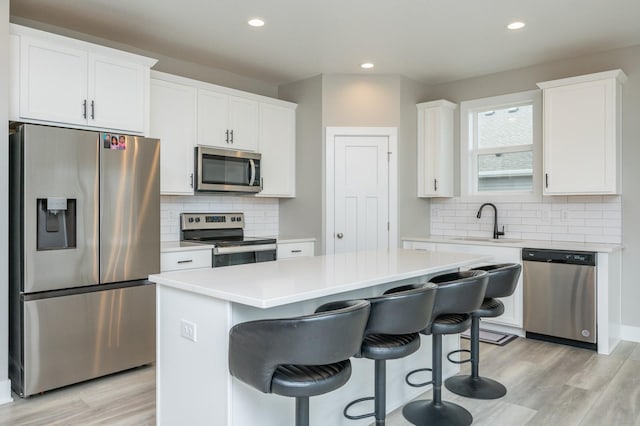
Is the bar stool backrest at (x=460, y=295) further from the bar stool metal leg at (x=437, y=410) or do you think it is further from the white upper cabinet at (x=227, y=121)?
the white upper cabinet at (x=227, y=121)

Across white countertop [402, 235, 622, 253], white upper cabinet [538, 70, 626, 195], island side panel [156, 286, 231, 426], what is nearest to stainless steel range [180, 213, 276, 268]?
white countertop [402, 235, 622, 253]

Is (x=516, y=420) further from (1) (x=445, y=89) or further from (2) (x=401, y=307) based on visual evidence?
(1) (x=445, y=89)

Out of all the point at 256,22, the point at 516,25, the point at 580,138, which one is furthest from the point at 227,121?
the point at 580,138

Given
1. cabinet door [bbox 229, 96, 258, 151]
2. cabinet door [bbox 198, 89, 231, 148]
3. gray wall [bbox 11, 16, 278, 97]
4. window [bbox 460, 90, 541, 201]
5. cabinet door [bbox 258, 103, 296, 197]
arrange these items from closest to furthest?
1. gray wall [bbox 11, 16, 278, 97]
2. cabinet door [bbox 198, 89, 231, 148]
3. cabinet door [bbox 229, 96, 258, 151]
4. window [bbox 460, 90, 541, 201]
5. cabinet door [bbox 258, 103, 296, 197]

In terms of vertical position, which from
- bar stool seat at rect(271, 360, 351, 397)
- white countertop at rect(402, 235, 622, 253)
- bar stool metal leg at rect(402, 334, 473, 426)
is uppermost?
white countertop at rect(402, 235, 622, 253)

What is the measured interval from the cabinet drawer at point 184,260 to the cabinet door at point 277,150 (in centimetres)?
119

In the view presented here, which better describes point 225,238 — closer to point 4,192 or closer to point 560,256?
point 4,192

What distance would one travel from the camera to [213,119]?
4.48m

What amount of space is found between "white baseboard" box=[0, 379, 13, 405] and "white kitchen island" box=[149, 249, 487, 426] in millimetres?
1325

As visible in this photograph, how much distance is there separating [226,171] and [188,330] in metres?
2.65

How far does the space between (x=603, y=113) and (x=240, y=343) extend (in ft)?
12.7

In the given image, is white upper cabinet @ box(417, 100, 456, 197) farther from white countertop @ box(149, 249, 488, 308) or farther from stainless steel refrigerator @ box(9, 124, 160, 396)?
stainless steel refrigerator @ box(9, 124, 160, 396)

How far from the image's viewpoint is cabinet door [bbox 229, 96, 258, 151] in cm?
465

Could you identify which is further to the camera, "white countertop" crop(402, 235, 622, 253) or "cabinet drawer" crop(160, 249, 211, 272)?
"white countertop" crop(402, 235, 622, 253)
